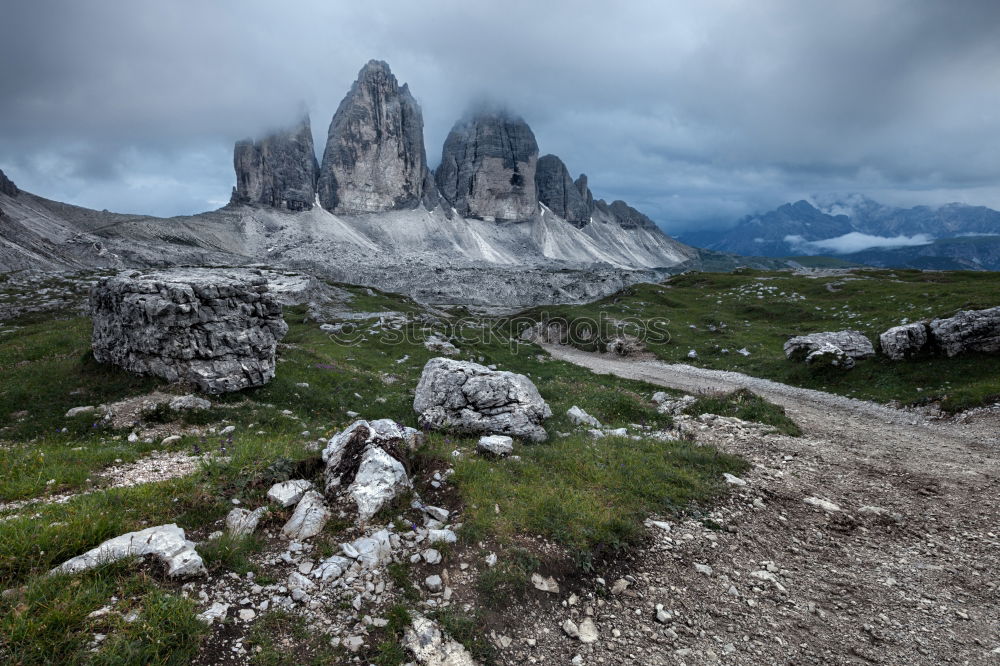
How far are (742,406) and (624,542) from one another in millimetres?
13842

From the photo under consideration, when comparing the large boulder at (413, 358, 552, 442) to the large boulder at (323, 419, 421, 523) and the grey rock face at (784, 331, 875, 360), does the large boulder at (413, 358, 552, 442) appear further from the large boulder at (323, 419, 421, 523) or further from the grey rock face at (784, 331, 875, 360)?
the grey rock face at (784, 331, 875, 360)

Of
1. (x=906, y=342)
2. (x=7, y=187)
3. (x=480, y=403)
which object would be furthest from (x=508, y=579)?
(x=7, y=187)

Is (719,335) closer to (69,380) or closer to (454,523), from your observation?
(454,523)

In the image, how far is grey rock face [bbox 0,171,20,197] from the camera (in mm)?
148625

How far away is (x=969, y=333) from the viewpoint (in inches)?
957

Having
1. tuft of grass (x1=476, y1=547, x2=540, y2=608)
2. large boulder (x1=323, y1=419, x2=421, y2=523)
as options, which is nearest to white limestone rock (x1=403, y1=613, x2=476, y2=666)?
tuft of grass (x1=476, y1=547, x2=540, y2=608)

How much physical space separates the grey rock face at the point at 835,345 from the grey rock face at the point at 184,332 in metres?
35.3

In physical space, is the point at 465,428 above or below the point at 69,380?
below

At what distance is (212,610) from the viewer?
235 inches

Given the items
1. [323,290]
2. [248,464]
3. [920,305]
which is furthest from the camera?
[323,290]

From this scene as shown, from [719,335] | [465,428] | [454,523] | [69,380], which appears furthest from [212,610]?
[719,335]

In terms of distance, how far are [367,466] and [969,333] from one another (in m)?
33.3

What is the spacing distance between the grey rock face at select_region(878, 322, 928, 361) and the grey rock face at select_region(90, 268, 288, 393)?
1408 inches

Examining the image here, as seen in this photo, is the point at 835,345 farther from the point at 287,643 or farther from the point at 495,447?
the point at 287,643
